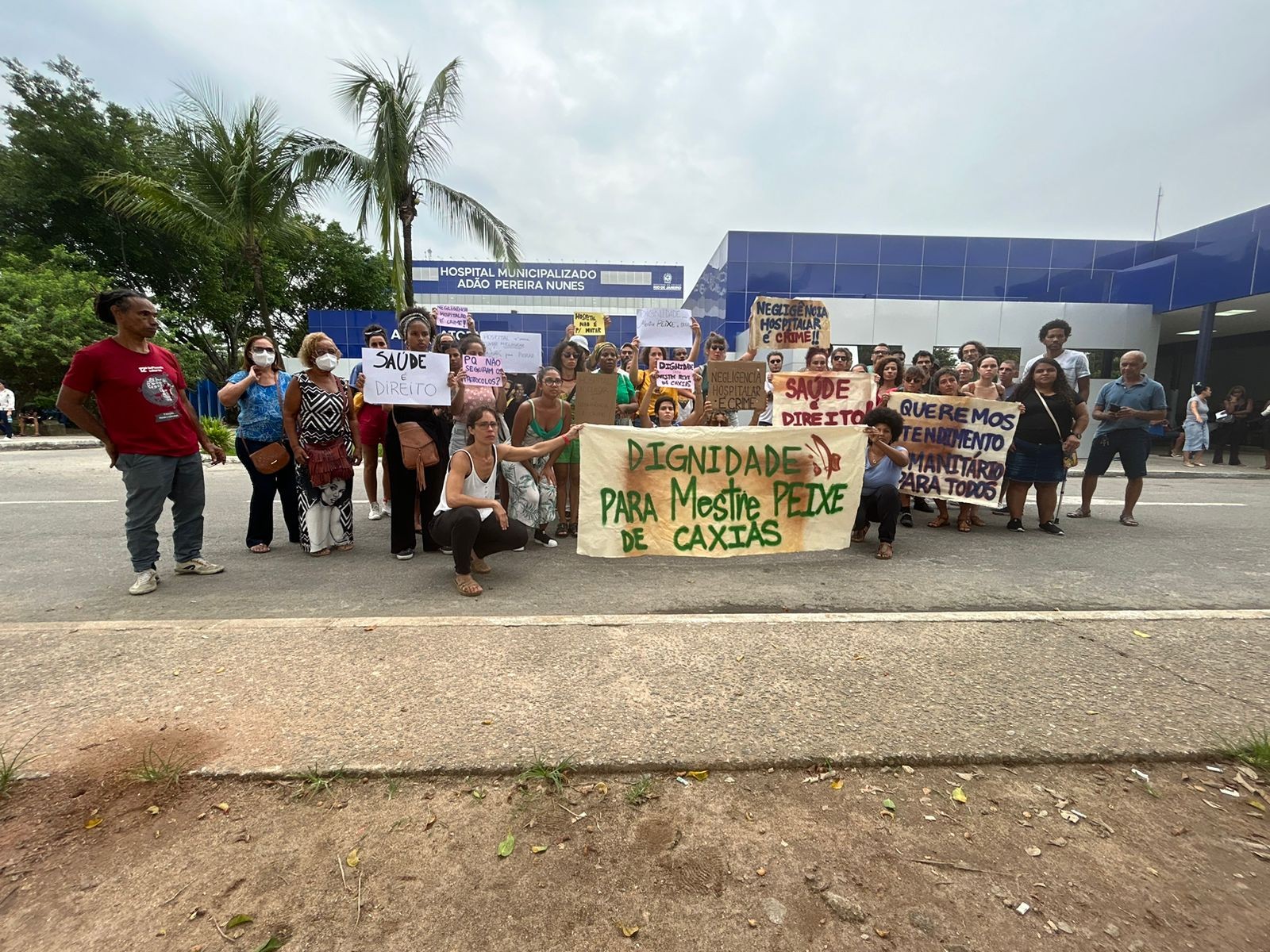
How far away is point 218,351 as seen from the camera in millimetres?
24531

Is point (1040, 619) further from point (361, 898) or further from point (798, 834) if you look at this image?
point (361, 898)

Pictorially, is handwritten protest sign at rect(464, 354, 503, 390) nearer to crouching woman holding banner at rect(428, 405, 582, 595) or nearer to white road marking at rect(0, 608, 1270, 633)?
crouching woman holding banner at rect(428, 405, 582, 595)

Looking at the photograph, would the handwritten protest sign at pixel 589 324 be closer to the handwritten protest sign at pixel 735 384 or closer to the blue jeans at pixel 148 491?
the handwritten protest sign at pixel 735 384

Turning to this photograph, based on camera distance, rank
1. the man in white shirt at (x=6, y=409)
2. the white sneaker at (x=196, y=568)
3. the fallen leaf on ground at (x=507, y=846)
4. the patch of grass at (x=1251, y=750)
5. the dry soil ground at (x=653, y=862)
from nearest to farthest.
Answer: the dry soil ground at (x=653, y=862)
the fallen leaf on ground at (x=507, y=846)
the patch of grass at (x=1251, y=750)
the white sneaker at (x=196, y=568)
the man in white shirt at (x=6, y=409)

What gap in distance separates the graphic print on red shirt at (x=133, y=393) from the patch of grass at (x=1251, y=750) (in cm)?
566

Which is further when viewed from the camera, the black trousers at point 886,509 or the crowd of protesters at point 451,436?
the black trousers at point 886,509

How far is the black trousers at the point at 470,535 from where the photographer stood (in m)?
4.03

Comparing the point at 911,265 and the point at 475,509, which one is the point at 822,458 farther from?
the point at 911,265

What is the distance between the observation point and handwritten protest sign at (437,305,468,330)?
7.68 meters

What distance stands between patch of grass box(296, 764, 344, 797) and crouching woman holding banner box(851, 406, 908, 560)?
4.16 meters

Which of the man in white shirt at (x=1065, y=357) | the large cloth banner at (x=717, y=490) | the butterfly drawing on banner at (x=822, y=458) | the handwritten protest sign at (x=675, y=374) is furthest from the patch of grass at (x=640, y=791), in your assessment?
the man in white shirt at (x=1065, y=357)

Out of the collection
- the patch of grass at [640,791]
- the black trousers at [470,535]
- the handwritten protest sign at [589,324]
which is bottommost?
the patch of grass at [640,791]

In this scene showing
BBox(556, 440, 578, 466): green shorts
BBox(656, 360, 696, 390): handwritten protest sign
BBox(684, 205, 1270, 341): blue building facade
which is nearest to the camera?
BBox(556, 440, 578, 466): green shorts

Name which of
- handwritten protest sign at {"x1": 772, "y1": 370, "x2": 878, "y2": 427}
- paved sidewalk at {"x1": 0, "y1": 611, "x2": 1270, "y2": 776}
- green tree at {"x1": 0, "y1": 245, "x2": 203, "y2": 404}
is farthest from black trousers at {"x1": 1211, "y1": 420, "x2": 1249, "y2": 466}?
green tree at {"x1": 0, "y1": 245, "x2": 203, "y2": 404}
